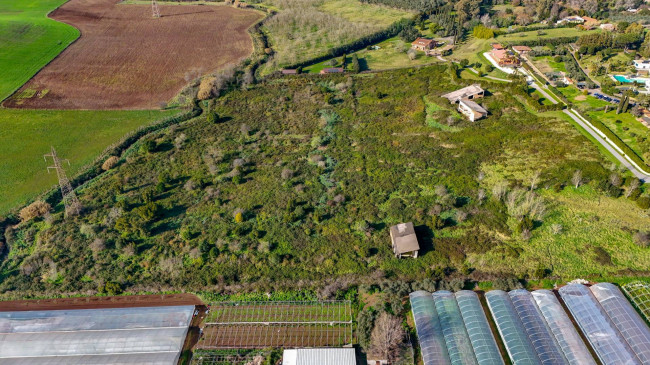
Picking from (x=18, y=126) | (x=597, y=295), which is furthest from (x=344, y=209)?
(x=18, y=126)

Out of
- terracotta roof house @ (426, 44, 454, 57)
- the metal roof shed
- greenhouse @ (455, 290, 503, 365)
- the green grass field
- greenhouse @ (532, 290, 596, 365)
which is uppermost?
terracotta roof house @ (426, 44, 454, 57)

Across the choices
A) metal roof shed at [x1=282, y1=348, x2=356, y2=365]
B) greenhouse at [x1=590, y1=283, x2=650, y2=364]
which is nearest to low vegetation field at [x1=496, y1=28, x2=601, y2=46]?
greenhouse at [x1=590, y1=283, x2=650, y2=364]

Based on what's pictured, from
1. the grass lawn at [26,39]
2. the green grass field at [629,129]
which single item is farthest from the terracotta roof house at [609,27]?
the grass lawn at [26,39]

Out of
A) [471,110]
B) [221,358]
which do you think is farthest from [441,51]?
[221,358]

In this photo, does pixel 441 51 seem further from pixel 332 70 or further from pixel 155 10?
pixel 155 10

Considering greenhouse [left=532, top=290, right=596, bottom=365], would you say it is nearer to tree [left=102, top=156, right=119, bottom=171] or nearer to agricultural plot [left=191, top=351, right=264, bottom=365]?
agricultural plot [left=191, top=351, right=264, bottom=365]

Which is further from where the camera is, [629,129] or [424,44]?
[424,44]
